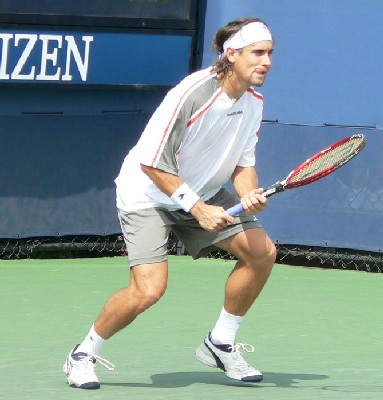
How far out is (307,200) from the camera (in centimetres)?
1009

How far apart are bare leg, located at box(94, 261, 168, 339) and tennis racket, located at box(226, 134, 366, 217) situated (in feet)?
1.37

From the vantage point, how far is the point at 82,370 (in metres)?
5.72

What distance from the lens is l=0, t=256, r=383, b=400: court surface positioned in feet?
19.1

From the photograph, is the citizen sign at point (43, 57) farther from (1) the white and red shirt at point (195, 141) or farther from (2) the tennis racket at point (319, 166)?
(2) the tennis racket at point (319, 166)

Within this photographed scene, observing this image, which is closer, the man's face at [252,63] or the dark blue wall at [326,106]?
the man's face at [252,63]

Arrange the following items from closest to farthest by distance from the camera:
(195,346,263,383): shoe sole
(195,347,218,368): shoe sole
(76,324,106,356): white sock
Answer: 1. (76,324,106,356): white sock
2. (195,346,263,383): shoe sole
3. (195,347,218,368): shoe sole

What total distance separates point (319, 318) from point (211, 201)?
222 cm

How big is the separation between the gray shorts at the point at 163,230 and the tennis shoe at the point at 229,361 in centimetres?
45

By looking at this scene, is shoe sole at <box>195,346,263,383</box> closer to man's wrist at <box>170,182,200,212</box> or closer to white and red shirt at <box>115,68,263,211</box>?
white and red shirt at <box>115,68,263,211</box>

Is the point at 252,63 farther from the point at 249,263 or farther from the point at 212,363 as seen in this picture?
the point at 212,363

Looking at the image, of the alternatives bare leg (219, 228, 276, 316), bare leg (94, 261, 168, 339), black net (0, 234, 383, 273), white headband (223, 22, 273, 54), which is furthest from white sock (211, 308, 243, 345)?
black net (0, 234, 383, 273)

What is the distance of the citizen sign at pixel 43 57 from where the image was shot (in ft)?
31.8

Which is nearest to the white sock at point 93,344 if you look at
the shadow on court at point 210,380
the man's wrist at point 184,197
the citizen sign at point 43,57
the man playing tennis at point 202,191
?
the man playing tennis at point 202,191

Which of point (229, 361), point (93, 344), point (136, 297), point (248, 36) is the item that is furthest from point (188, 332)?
point (248, 36)
